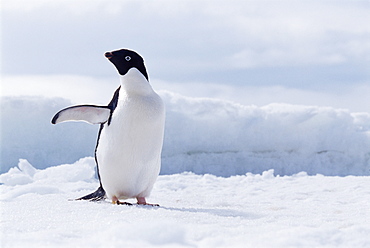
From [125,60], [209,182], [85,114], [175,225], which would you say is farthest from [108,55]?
[209,182]

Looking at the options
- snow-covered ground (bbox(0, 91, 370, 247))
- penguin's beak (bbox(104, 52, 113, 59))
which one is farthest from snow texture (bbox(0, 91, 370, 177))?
penguin's beak (bbox(104, 52, 113, 59))

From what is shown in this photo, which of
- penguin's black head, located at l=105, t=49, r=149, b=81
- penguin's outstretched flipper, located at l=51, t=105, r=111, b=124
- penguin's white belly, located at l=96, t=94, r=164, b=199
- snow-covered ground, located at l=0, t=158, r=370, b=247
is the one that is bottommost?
snow-covered ground, located at l=0, t=158, r=370, b=247

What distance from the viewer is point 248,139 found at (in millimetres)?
7473

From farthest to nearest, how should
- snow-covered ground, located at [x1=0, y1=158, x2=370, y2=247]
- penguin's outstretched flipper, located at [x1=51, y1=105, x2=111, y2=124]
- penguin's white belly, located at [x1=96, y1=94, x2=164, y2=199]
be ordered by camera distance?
penguin's outstretched flipper, located at [x1=51, y1=105, x2=111, y2=124] < penguin's white belly, located at [x1=96, y1=94, x2=164, y2=199] < snow-covered ground, located at [x1=0, y1=158, x2=370, y2=247]

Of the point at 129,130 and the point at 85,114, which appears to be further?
the point at 85,114

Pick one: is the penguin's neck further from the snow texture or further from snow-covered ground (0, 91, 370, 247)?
the snow texture

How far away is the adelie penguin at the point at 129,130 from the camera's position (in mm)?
2582

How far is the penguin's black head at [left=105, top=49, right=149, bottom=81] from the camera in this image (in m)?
2.62

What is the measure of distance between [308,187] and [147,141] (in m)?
2.03

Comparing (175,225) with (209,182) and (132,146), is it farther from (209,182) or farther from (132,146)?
(209,182)

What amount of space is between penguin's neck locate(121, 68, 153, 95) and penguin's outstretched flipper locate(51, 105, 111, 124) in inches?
7.8

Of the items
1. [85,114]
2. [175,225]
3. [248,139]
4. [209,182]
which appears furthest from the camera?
[248,139]

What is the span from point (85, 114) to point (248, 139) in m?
4.99

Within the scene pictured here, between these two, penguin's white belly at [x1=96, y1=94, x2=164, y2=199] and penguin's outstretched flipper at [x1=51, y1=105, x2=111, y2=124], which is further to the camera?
penguin's outstretched flipper at [x1=51, y1=105, x2=111, y2=124]
